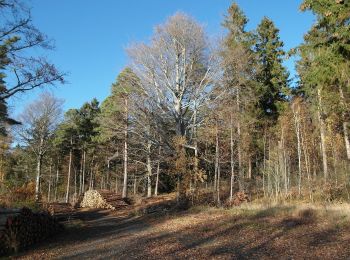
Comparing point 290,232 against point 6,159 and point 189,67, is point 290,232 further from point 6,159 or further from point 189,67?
point 6,159

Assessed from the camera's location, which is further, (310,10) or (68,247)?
(310,10)

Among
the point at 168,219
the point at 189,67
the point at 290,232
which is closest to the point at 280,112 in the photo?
the point at 189,67

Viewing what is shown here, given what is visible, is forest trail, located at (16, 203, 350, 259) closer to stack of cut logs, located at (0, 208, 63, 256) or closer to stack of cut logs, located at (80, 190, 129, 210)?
stack of cut logs, located at (0, 208, 63, 256)

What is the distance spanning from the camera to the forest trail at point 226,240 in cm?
898

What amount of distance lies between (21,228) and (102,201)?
17.3 m

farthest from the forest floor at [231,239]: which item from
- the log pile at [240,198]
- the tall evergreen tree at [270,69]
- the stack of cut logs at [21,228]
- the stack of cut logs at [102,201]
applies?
the tall evergreen tree at [270,69]

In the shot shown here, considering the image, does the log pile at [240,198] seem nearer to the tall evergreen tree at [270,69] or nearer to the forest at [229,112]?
the forest at [229,112]

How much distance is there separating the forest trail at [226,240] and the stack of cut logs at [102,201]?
A: 13.6 meters

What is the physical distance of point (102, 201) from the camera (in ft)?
97.8

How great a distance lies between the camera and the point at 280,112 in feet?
107

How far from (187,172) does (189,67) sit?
7.54 m

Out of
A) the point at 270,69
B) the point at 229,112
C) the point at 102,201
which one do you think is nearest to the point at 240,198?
the point at 229,112

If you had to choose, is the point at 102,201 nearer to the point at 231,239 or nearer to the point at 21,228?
the point at 21,228

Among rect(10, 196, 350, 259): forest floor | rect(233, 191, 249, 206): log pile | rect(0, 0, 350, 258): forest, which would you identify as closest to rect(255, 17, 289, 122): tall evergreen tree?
rect(0, 0, 350, 258): forest
